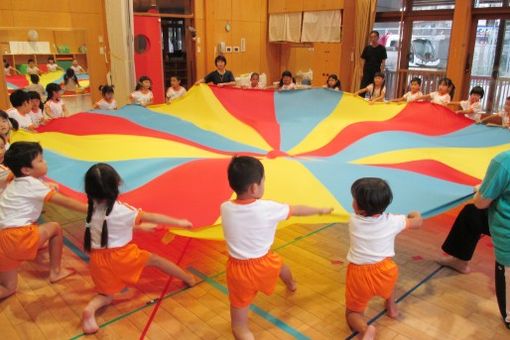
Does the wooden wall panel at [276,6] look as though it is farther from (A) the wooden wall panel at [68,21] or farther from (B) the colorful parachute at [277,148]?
(B) the colorful parachute at [277,148]

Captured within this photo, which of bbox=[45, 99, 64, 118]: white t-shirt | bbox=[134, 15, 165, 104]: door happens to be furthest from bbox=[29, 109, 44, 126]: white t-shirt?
bbox=[134, 15, 165, 104]: door

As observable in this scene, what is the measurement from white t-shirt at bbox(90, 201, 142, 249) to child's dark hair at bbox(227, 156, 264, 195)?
0.58m

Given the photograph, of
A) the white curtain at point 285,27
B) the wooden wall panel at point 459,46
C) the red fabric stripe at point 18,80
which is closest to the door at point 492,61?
the wooden wall panel at point 459,46

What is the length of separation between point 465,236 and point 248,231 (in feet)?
5.23

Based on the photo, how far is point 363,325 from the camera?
2.10 metres

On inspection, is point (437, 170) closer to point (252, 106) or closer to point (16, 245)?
point (252, 106)

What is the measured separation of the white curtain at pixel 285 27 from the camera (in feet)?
28.2

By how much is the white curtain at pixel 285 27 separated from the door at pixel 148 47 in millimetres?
2688

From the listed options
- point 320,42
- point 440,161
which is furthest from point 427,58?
point 440,161

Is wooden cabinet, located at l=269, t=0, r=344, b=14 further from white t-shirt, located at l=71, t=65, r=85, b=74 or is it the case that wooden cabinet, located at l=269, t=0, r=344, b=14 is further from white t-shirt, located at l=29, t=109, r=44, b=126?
white t-shirt, located at l=29, t=109, r=44, b=126

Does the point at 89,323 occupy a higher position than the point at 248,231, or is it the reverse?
the point at 248,231

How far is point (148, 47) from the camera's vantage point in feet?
24.2

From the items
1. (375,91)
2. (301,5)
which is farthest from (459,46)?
A: (301,5)

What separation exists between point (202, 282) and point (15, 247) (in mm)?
1049
